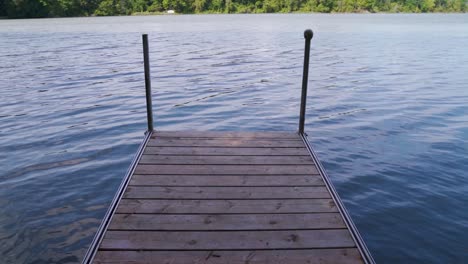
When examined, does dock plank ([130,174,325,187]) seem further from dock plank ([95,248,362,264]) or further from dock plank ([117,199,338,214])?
dock plank ([95,248,362,264])

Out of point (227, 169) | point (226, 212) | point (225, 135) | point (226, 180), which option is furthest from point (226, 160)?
point (226, 212)

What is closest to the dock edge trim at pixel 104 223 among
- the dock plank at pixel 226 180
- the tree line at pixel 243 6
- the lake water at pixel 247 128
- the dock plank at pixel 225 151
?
the dock plank at pixel 226 180

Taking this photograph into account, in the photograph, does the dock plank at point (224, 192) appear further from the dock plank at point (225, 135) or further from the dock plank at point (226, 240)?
the dock plank at point (225, 135)

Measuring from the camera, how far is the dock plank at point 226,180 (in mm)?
4109

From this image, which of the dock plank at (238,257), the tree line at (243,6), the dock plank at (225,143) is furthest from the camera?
the tree line at (243,6)

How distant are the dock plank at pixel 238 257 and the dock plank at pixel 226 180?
1.21 meters

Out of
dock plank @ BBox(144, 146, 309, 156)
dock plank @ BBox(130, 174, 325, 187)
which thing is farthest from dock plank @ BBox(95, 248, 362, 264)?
dock plank @ BBox(144, 146, 309, 156)

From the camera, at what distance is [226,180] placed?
166 inches

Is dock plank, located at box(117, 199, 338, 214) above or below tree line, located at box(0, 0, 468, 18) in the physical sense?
below

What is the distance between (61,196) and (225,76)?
33.7 ft

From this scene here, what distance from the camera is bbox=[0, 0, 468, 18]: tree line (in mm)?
80438

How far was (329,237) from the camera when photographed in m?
3.12

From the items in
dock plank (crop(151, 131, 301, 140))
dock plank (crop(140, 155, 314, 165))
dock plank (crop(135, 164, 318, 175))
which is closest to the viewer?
dock plank (crop(135, 164, 318, 175))

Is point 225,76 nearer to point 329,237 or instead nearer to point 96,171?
point 96,171
